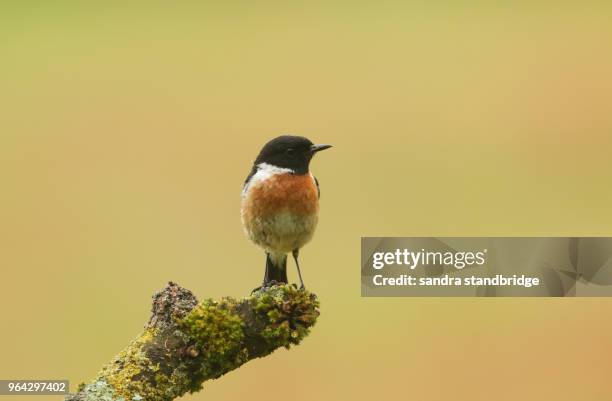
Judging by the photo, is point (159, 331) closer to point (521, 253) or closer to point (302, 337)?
point (302, 337)

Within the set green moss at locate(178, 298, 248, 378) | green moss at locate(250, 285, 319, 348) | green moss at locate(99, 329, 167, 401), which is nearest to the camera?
green moss at locate(99, 329, 167, 401)

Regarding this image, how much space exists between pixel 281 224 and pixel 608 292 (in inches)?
144

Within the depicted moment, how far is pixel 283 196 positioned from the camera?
6094 mm

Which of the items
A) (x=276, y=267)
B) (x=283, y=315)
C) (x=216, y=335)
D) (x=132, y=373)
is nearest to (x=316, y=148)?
(x=276, y=267)

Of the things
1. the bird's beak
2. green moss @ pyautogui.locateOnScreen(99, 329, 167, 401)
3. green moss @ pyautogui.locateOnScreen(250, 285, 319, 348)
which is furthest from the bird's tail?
green moss @ pyautogui.locateOnScreen(99, 329, 167, 401)

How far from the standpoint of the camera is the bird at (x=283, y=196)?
610 cm

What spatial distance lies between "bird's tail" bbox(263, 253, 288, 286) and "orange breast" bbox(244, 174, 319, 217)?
461 millimetres

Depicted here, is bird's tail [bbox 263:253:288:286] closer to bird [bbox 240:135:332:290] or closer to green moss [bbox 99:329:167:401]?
bird [bbox 240:135:332:290]

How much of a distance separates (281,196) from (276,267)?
0.67m

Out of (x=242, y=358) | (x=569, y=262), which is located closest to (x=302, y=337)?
(x=242, y=358)

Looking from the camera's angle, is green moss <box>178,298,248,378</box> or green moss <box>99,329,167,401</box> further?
green moss <box>178,298,248,378</box>

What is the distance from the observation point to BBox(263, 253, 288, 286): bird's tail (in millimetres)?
6461

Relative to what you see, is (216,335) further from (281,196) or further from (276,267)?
(276,267)

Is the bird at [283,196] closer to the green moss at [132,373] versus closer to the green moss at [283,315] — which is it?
the green moss at [283,315]
